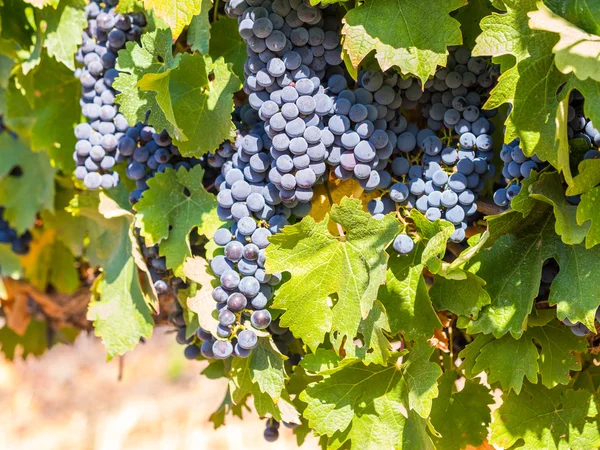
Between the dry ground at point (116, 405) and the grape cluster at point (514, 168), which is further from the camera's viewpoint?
the dry ground at point (116, 405)

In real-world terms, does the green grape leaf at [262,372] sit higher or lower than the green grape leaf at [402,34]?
lower

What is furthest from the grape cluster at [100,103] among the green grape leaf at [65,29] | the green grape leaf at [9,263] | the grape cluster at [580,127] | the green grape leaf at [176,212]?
the grape cluster at [580,127]

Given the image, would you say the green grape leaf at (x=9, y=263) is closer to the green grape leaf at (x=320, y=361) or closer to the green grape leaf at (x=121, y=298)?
the green grape leaf at (x=121, y=298)

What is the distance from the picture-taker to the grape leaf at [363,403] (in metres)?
1.13

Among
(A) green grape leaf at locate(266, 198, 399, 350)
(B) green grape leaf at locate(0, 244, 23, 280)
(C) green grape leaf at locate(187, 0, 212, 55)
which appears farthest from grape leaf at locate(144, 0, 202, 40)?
(B) green grape leaf at locate(0, 244, 23, 280)

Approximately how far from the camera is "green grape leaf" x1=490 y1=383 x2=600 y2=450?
3.61ft

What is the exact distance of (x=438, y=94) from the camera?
113 centimetres

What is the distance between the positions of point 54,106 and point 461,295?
1.07 m

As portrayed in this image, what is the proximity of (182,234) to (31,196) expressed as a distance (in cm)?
79

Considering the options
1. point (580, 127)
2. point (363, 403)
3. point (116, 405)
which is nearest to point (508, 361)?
point (363, 403)

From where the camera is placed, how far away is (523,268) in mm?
1027

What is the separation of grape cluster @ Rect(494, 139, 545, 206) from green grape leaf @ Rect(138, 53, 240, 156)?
1.52 feet

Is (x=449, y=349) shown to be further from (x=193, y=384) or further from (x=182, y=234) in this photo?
(x=193, y=384)

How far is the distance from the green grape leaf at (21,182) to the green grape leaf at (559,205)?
1295 mm
